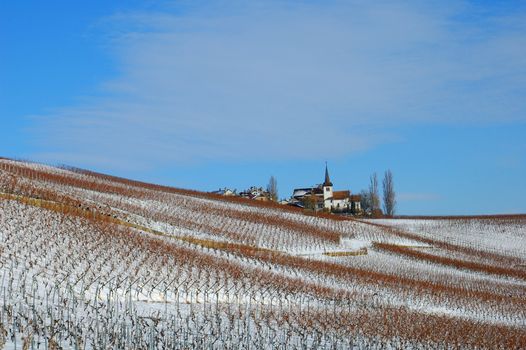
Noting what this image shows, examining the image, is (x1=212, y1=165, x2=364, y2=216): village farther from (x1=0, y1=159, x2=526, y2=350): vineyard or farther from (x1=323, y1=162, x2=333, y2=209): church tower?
(x1=0, y1=159, x2=526, y2=350): vineyard

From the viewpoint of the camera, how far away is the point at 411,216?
255 feet

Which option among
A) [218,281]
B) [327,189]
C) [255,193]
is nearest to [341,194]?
[327,189]

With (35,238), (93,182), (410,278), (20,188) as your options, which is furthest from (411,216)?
(35,238)

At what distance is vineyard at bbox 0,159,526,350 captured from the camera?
14.0m

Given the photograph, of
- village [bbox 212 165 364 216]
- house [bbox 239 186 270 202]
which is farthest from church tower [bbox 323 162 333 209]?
house [bbox 239 186 270 202]

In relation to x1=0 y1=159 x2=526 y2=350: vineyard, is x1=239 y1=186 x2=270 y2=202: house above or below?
above

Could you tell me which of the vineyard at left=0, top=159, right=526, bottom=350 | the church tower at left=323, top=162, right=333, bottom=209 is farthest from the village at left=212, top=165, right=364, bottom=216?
the vineyard at left=0, top=159, right=526, bottom=350

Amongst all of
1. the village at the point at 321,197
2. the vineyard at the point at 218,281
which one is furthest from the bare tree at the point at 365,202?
the vineyard at the point at 218,281

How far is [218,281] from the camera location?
70.3ft

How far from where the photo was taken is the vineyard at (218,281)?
14.0 metres

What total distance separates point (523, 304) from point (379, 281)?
19.0 ft

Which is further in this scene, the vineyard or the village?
the village

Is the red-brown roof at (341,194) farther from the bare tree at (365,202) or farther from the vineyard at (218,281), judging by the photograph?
the vineyard at (218,281)

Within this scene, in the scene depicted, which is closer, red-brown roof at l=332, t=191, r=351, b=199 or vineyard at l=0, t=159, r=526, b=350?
vineyard at l=0, t=159, r=526, b=350
